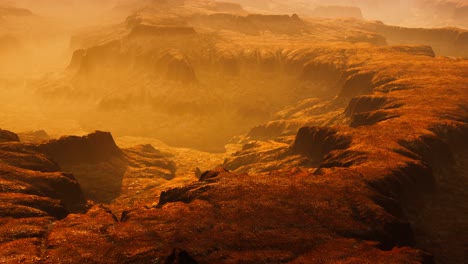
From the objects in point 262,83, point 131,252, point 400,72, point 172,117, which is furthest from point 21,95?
point 131,252

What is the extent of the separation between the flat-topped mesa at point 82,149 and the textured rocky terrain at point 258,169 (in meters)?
0.24

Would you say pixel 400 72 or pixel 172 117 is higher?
pixel 400 72

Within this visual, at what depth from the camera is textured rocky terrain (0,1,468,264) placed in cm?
3494

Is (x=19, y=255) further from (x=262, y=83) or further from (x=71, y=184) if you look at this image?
(x=262, y=83)

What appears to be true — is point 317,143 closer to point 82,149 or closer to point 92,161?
point 92,161

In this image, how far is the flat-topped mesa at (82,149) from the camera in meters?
72.1

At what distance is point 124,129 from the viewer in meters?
133

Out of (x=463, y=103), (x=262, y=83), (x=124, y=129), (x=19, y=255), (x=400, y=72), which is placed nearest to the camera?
(x=19, y=255)

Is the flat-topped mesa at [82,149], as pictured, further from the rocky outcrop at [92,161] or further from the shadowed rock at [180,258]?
the shadowed rock at [180,258]

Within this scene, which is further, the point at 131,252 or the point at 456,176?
the point at 456,176

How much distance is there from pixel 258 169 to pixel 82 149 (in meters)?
34.4

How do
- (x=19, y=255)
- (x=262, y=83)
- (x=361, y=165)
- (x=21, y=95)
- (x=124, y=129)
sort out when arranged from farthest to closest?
(x=21, y=95) < (x=262, y=83) < (x=124, y=129) < (x=361, y=165) < (x=19, y=255)

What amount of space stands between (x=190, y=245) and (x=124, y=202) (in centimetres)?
3347

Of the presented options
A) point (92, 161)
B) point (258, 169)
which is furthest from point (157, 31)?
point (258, 169)
